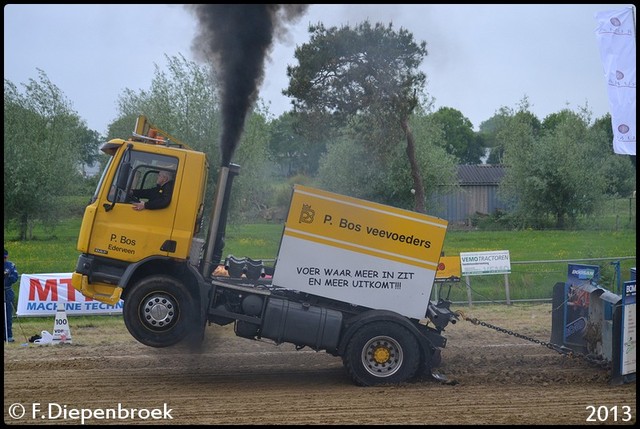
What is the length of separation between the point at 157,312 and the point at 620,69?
8881mm

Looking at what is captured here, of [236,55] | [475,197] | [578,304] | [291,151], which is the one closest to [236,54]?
[236,55]

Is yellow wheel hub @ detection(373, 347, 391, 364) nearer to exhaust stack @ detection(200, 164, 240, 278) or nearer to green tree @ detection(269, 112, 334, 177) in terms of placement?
exhaust stack @ detection(200, 164, 240, 278)

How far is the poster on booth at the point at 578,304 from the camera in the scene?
11.8 m

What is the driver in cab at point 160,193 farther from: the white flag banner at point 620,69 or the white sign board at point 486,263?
the white sign board at point 486,263

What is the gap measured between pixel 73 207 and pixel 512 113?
95.8 feet

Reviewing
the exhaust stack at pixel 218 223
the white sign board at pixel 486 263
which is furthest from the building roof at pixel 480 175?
the exhaust stack at pixel 218 223

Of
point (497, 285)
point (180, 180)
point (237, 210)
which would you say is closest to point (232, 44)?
point (180, 180)

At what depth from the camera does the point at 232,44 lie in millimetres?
11852

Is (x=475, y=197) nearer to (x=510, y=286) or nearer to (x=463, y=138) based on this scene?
(x=510, y=286)

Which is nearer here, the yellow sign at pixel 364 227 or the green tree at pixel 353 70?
the yellow sign at pixel 364 227

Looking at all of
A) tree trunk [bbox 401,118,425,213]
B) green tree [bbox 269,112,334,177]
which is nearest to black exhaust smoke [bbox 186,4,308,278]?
tree trunk [bbox 401,118,425,213]

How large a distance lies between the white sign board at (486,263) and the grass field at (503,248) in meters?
0.41

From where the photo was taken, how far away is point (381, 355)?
10367mm

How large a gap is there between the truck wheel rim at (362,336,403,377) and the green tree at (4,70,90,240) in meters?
25.7
